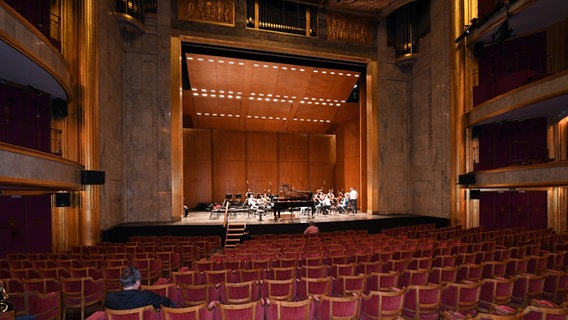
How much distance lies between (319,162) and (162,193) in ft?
40.1

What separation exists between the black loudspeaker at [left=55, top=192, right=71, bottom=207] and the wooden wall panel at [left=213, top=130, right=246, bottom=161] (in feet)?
39.2

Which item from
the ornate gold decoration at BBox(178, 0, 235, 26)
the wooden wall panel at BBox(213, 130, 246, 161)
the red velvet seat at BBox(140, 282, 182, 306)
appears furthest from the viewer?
the wooden wall panel at BBox(213, 130, 246, 161)

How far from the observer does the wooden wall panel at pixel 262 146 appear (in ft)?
69.7

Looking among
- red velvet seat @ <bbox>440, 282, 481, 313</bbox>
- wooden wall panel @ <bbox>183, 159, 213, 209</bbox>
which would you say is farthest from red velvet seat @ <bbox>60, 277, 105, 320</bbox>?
wooden wall panel @ <bbox>183, 159, 213, 209</bbox>

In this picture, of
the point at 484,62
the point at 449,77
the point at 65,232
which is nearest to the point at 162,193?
the point at 65,232

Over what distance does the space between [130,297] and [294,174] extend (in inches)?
744

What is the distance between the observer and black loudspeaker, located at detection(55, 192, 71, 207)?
850cm

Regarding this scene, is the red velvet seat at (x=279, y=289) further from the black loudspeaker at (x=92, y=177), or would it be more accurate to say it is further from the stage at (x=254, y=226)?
the stage at (x=254, y=226)

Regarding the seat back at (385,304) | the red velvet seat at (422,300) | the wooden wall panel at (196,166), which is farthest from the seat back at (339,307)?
the wooden wall panel at (196,166)

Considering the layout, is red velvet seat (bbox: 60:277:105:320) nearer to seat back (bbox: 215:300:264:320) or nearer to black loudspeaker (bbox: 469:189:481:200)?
seat back (bbox: 215:300:264:320)

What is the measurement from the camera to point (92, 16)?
32.1 feet

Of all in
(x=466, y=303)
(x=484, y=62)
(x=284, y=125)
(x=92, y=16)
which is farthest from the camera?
(x=284, y=125)

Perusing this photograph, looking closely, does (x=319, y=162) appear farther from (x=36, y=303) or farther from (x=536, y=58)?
(x=36, y=303)

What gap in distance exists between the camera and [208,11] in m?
13.4
